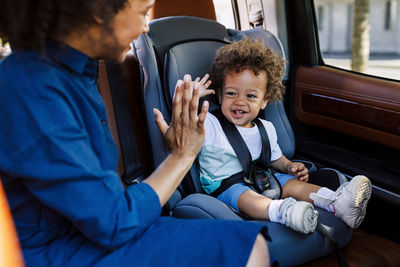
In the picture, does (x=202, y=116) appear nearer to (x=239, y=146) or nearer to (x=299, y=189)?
(x=239, y=146)

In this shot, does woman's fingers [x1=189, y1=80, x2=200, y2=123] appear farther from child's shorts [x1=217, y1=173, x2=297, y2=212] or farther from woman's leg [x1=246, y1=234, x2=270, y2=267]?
child's shorts [x1=217, y1=173, x2=297, y2=212]

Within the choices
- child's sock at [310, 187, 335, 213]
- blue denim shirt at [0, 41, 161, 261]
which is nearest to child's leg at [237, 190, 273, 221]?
child's sock at [310, 187, 335, 213]

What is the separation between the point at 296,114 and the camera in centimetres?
265

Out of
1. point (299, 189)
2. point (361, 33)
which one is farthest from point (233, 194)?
point (361, 33)

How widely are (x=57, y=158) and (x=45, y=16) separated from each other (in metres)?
0.32

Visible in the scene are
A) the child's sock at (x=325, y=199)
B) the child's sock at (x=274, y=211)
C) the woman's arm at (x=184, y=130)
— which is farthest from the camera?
the child's sock at (x=325, y=199)

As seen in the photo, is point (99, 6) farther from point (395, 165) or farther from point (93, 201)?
point (395, 165)

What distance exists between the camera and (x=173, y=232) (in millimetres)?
1025

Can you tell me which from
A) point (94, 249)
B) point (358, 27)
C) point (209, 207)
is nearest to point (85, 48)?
point (94, 249)

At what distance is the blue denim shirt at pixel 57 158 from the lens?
32.0 inches

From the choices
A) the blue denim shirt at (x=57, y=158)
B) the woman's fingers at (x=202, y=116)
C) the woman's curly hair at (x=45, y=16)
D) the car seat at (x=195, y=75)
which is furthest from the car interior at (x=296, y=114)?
the woman's curly hair at (x=45, y=16)

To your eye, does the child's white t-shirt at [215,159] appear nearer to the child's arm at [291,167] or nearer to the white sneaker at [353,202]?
the child's arm at [291,167]

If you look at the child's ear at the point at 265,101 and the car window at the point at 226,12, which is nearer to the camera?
the child's ear at the point at 265,101

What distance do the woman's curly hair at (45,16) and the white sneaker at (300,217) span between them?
967 millimetres
